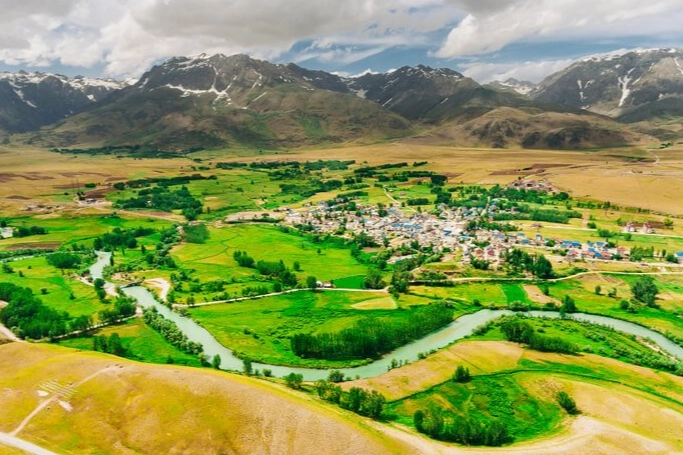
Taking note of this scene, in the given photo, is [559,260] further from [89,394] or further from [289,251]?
[89,394]

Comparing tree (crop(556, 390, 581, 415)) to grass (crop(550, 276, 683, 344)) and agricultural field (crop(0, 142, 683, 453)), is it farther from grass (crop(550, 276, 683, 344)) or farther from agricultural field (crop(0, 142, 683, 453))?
grass (crop(550, 276, 683, 344))

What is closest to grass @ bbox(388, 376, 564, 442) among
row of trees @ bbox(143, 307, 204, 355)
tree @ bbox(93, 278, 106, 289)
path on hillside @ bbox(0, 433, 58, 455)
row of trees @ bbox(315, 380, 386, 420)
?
row of trees @ bbox(315, 380, 386, 420)

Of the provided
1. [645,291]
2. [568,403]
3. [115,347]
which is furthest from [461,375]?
[115,347]

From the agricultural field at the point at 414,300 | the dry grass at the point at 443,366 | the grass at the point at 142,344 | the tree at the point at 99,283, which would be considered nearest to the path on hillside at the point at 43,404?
the agricultural field at the point at 414,300

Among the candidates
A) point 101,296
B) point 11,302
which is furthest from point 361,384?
point 11,302

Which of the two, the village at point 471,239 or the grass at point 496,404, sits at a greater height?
the village at point 471,239

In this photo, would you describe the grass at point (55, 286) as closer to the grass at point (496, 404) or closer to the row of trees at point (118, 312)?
the row of trees at point (118, 312)
